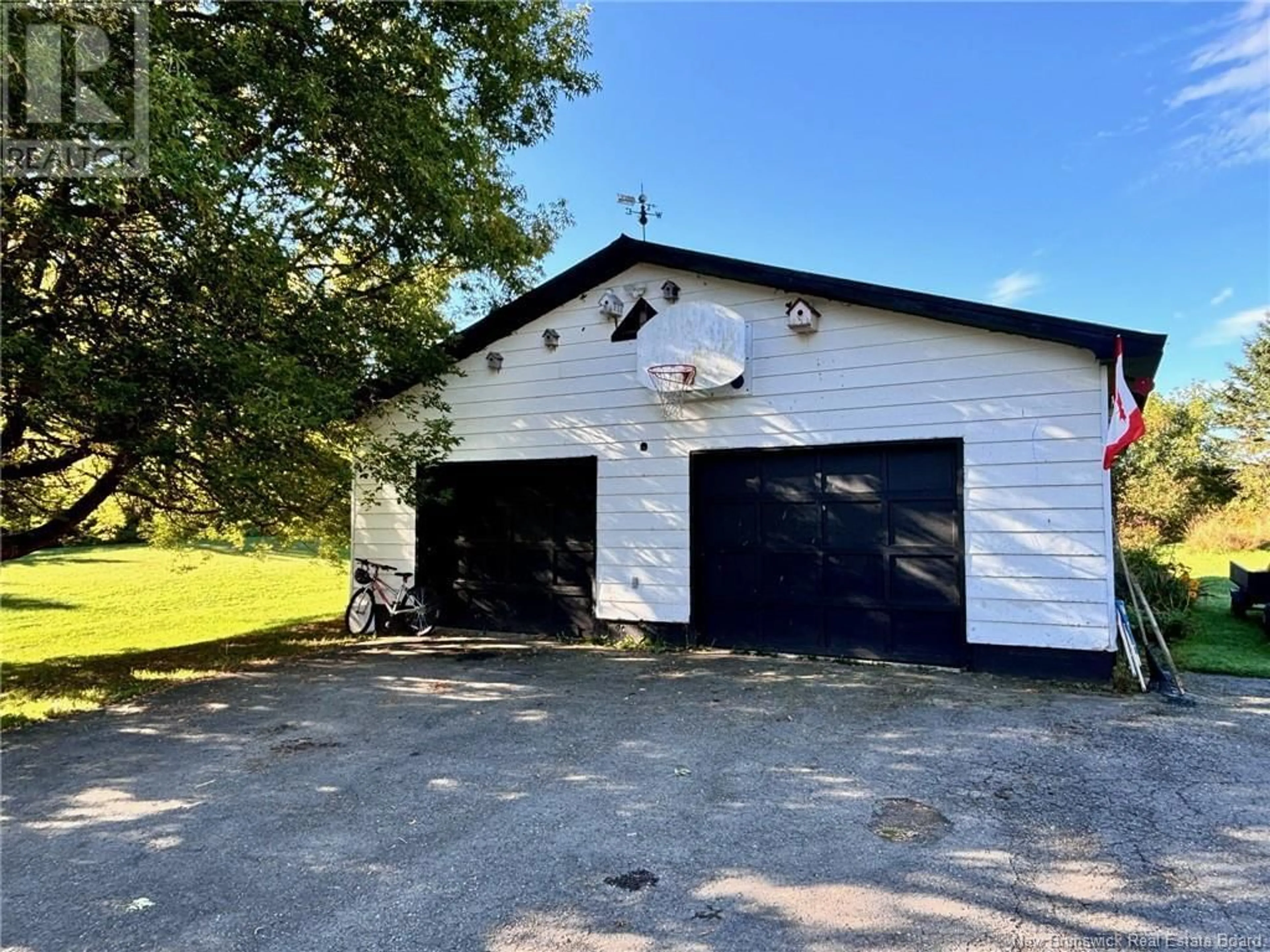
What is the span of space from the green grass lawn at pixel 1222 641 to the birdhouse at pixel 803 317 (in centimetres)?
468

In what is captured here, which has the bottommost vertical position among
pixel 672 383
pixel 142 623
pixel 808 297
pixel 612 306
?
pixel 142 623

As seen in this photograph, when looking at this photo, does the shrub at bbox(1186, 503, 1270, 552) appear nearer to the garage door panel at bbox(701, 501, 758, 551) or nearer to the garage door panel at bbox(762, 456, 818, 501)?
the garage door panel at bbox(762, 456, 818, 501)

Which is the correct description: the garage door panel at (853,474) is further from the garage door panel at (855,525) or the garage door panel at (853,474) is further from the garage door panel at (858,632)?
the garage door panel at (858,632)

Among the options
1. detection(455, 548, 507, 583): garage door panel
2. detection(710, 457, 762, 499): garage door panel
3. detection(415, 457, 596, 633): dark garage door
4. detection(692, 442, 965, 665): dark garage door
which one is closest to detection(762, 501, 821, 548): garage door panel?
detection(692, 442, 965, 665): dark garage door

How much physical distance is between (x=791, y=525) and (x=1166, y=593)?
5422 millimetres

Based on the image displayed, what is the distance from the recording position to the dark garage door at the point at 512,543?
8.36m

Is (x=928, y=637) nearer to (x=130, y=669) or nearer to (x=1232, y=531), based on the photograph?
(x=130, y=669)

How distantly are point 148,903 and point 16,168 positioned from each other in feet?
14.5

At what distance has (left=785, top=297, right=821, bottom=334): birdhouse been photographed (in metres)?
6.98

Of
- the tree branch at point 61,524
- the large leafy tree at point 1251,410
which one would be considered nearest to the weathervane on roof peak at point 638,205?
the tree branch at point 61,524

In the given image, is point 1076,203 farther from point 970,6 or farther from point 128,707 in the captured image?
point 128,707

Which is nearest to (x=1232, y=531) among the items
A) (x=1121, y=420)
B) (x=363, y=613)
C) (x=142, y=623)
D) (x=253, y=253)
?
(x=1121, y=420)

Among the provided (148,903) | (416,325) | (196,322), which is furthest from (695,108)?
(148,903)

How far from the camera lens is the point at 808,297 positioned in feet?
23.2
